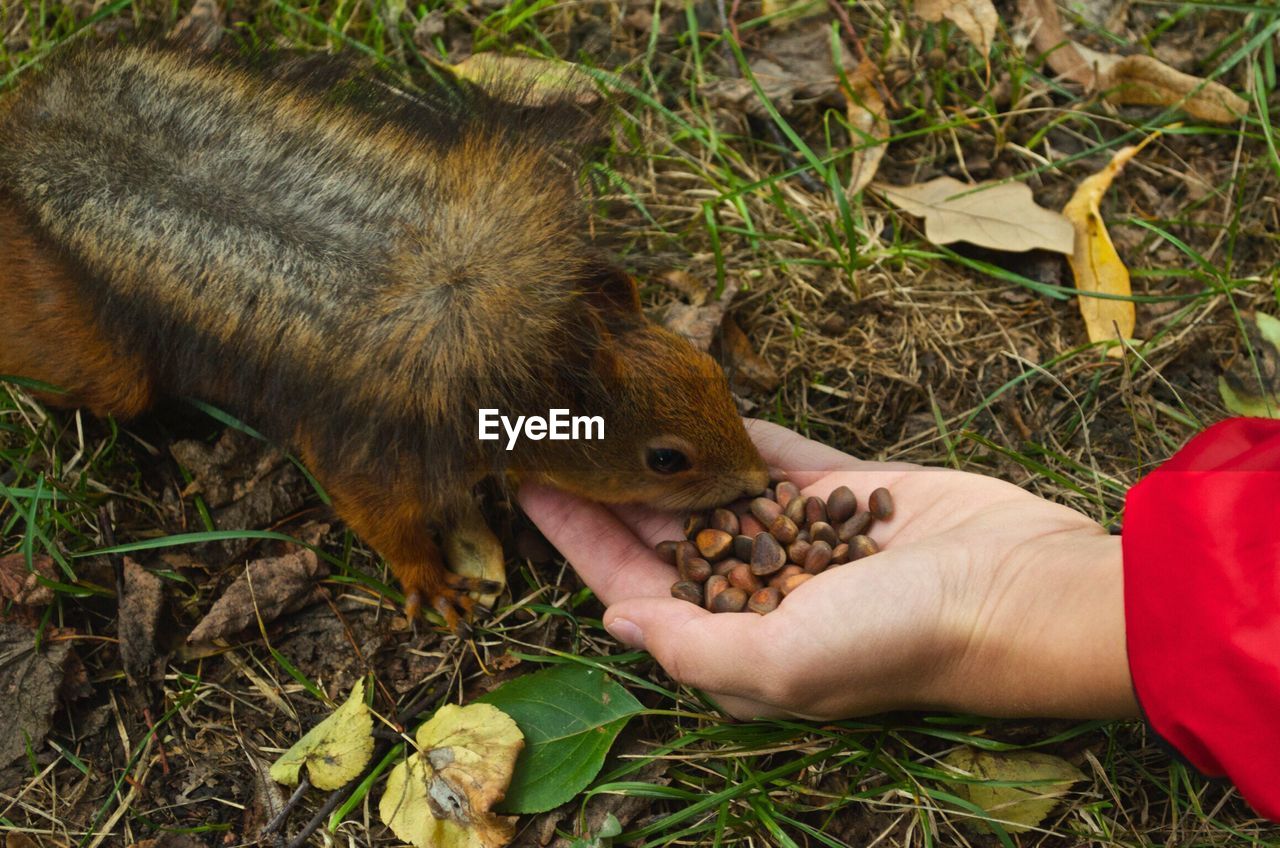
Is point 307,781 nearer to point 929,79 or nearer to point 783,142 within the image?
point 783,142

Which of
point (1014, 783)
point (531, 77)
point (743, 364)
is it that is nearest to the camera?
point (1014, 783)

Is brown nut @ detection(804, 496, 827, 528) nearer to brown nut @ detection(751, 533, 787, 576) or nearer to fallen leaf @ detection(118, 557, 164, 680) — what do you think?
brown nut @ detection(751, 533, 787, 576)

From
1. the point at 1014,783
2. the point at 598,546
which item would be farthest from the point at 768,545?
the point at 1014,783

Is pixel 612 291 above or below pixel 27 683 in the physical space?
above

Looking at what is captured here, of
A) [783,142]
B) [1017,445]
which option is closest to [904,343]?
[1017,445]

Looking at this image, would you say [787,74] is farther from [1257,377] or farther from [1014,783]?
[1014,783]

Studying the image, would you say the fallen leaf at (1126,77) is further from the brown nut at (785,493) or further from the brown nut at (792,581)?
the brown nut at (792,581)
